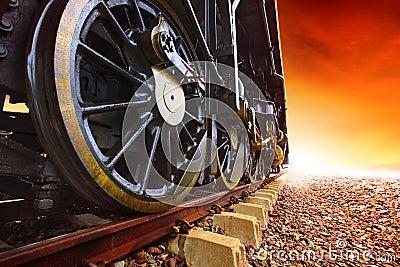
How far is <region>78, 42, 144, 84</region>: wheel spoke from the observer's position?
938 mm

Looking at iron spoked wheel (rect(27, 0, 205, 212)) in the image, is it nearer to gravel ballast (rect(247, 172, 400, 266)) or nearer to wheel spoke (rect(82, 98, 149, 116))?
wheel spoke (rect(82, 98, 149, 116))

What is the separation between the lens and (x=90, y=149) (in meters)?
0.89

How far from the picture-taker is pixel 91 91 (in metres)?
1.29

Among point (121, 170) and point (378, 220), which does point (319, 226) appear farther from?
point (121, 170)

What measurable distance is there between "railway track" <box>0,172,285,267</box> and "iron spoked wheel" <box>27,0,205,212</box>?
2.9 inches

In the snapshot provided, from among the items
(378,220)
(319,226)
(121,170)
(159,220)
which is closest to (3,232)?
(121,170)

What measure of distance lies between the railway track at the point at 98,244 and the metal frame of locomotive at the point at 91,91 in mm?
75

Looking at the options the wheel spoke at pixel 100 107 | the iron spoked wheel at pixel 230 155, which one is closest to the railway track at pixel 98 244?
the wheel spoke at pixel 100 107

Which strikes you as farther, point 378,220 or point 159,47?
point 378,220

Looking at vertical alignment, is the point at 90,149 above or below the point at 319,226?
above

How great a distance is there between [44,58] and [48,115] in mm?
196

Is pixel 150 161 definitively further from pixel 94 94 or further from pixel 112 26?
pixel 112 26

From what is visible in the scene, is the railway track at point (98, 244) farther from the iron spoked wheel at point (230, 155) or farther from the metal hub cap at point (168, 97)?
the iron spoked wheel at point (230, 155)

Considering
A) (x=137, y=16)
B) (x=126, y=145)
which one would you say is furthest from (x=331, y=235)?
(x=137, y=16)
